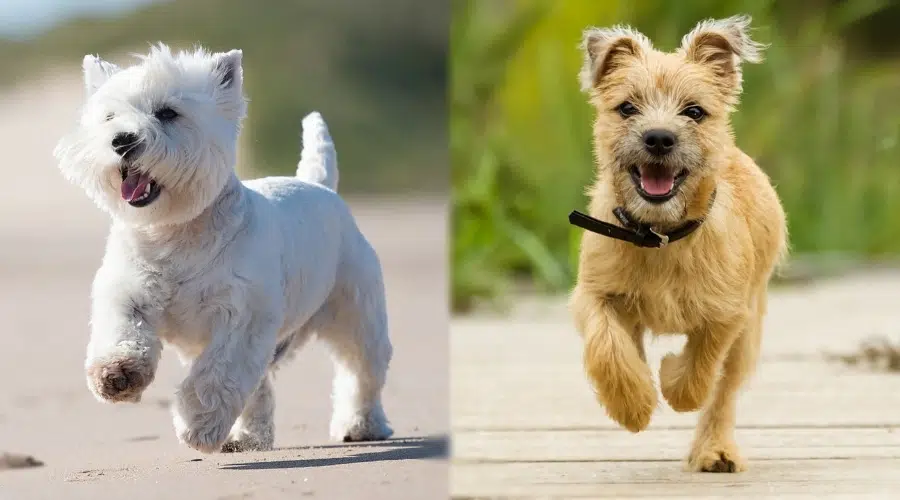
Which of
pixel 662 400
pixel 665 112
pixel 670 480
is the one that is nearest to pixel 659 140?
pixel 665 112

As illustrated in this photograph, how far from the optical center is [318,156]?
446cm

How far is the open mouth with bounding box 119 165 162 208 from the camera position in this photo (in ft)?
11.0

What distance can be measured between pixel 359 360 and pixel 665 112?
1.46 meters

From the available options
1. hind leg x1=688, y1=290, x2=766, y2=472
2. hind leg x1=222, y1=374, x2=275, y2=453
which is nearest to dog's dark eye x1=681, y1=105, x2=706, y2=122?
hind leg x1=688, y1=290, x2=766, y2=472

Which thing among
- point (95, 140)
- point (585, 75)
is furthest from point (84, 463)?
point (585, 75)

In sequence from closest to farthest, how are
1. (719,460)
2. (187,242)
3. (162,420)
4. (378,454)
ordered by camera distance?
(187,242), (719,460), (378,454), (162,420)

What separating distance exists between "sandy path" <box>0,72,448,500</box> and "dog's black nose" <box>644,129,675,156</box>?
37.5 inches

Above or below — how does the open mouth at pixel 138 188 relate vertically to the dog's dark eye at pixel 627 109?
below

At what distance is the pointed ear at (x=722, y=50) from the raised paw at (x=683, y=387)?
732mm

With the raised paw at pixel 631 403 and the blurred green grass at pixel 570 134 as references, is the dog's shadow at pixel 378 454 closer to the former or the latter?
the raised paw at pixel 631 403

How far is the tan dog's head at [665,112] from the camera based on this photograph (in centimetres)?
328

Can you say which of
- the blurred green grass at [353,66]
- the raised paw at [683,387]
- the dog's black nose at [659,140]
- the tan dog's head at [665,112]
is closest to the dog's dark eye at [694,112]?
the tan dog's head at [665,112]

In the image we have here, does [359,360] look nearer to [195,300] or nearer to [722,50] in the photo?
[195,300]

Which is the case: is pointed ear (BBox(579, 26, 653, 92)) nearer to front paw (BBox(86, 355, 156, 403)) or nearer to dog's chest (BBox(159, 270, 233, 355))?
dog's chest (BBox(159, 270, 233, 355))
